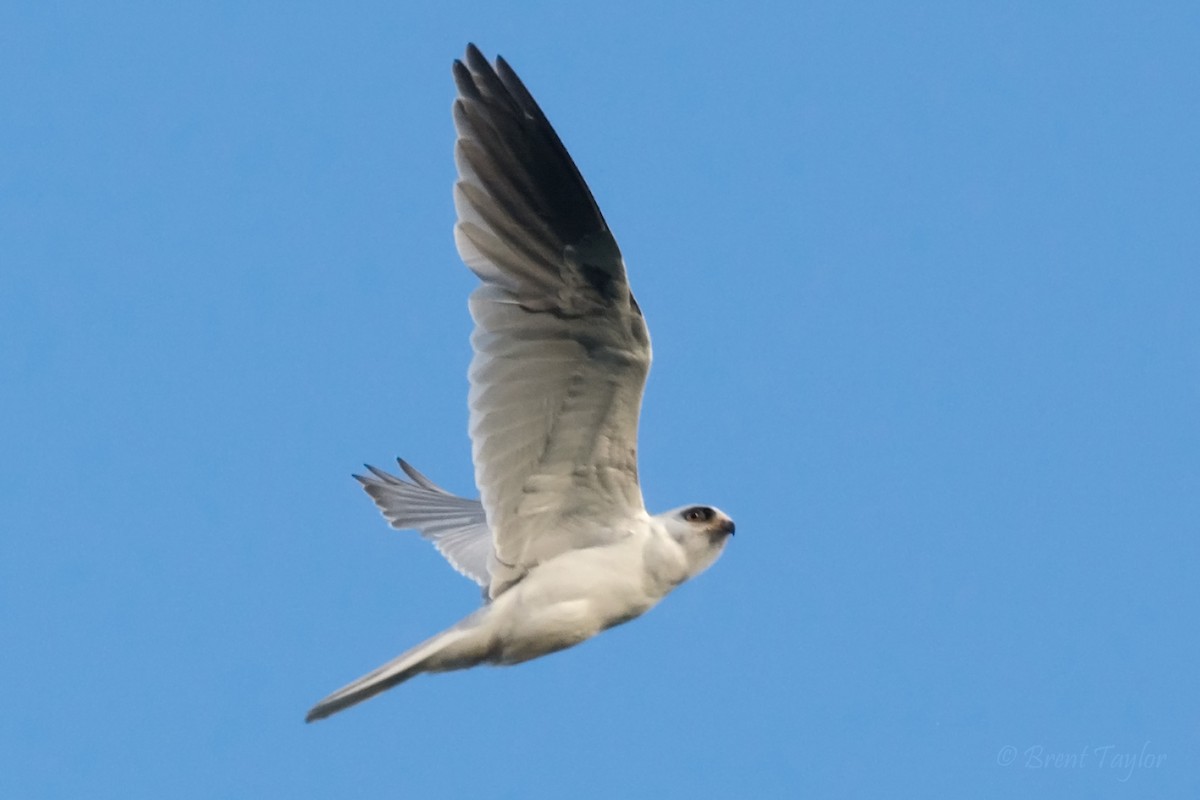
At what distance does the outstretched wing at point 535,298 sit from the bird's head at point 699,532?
1.60 feet

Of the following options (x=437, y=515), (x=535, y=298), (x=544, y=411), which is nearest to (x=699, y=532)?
(x=544, y=411)

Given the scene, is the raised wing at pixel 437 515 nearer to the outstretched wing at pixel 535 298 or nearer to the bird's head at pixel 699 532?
the bird's head at pixel 699 532

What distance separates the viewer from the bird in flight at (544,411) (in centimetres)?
805

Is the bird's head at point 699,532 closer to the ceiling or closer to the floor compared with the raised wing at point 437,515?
closer to the floor

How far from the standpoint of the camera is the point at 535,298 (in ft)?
26.8

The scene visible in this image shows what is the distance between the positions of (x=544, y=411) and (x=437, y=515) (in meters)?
3.32

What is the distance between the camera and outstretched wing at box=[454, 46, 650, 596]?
316 inches

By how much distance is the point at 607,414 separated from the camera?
8.30 metres

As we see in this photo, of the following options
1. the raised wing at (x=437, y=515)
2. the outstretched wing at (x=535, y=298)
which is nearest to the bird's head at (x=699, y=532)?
the outstretched wing at (x=535, y=298)

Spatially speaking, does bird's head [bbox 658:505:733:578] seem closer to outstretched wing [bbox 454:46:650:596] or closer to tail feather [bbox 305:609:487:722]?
outstretched wing [bbox 454:46:650:596]

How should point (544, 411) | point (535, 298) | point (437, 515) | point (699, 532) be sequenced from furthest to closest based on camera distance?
point (437, 515)
point (699, 532)
point (544, 411)
point (535, 298)

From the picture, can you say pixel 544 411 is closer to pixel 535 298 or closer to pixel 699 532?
pixel 535 298

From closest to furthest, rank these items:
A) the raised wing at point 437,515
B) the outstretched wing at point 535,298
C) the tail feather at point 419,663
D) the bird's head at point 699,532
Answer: the outstretched wing at point 535,298 → the tail feather at point 419,663 → the bird's head at point 699,532 → the raised wing at point 437,515

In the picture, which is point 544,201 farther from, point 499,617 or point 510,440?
point 499,617
